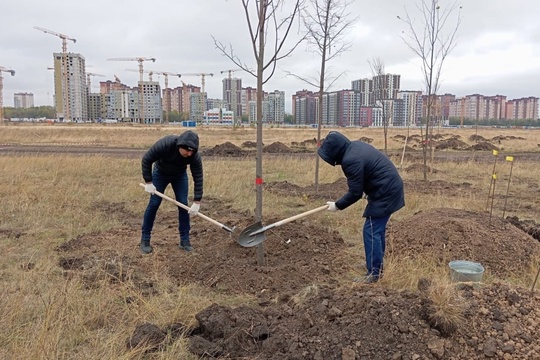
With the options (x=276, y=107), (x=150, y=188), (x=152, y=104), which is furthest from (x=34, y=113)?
(x=150, y=188)

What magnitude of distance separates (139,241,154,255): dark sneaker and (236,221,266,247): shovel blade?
1300 mm

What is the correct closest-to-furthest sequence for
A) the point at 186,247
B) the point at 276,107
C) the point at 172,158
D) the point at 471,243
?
the point at 471,243, the point at 172,158, the point at 186,247, the point at 276,107

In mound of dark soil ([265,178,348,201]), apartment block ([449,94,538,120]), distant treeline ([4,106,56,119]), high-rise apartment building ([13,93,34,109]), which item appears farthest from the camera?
high-rise apartment building ([13,93,34,109])

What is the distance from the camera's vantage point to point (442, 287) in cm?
286

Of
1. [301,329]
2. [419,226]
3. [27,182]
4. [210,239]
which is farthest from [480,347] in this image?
[27,182]

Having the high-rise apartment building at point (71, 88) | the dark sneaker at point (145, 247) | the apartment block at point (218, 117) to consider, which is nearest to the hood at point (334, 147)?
the dark sneaker at point (145, 247)

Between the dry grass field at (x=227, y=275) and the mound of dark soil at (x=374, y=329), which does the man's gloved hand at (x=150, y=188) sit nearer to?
the dry grass field at (x=227, y=275)

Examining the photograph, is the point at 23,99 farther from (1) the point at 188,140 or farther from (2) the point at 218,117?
(1) the point at 188,140

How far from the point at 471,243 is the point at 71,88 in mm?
112449

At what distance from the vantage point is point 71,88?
10206 cm

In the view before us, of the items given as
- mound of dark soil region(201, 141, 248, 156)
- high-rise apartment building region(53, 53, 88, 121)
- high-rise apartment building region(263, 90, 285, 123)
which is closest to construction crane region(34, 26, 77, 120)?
high-rise apartment building region(53, 53, 88, 121)

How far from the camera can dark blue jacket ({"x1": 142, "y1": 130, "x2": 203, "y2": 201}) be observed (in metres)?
4.45

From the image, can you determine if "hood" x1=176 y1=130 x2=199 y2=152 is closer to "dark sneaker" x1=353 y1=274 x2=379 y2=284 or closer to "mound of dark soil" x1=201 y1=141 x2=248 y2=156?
"dark sneaker" x1=353 y1=274 x2=379 y2=284

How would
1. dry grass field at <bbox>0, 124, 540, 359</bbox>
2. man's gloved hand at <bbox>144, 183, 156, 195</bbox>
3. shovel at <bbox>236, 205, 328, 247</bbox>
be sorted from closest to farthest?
dry grass field at <bbox>0, 124, 540, 359</bbox> → shovel at <bbox>236, 205, 328, 247</bbox> → man's gloved hand at <bbox>144, 183, 156, 195</bbox>
